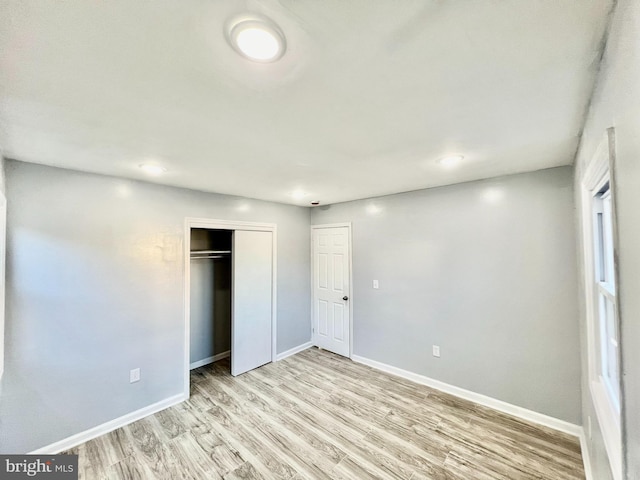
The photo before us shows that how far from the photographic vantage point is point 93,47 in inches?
34.8

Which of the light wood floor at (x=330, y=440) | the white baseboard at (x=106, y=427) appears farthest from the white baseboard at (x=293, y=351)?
the white baseboard at (x=106, y=427)

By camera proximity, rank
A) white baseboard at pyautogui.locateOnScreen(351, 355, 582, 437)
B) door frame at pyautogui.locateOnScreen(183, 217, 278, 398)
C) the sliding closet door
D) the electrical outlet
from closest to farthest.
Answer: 1. white baseboard at pyautogui.locateOnScreen(351, 355, 582, 437)
2. the electrical outlet
3. door frame at pyautogui.locateOnScreen(183, 217, 278, 398)
4. the sliding closet door

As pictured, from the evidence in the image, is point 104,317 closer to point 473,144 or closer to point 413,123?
point 413,123

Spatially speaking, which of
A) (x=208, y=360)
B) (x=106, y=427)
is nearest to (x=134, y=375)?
(x=106, y=427)

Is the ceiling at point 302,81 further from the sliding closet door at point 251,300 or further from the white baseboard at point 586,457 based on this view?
the white baseboard at point 586,457

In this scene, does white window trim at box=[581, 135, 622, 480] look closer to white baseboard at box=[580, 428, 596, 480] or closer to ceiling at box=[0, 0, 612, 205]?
ceiling at box=[0, 0, 612, 205]

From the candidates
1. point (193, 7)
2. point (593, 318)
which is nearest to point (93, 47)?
point (193, 7)

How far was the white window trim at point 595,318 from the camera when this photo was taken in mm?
1123

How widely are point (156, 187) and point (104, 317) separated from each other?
1345 mm

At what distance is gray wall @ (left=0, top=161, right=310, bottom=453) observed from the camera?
201cm

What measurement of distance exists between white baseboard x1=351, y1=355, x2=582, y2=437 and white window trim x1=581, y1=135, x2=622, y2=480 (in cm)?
102

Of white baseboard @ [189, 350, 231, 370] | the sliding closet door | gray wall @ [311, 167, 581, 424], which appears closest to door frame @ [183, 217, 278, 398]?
the sliding closet door

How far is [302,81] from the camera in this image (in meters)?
1.09

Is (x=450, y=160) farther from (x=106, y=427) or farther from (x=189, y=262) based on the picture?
(x=106, y=427)
